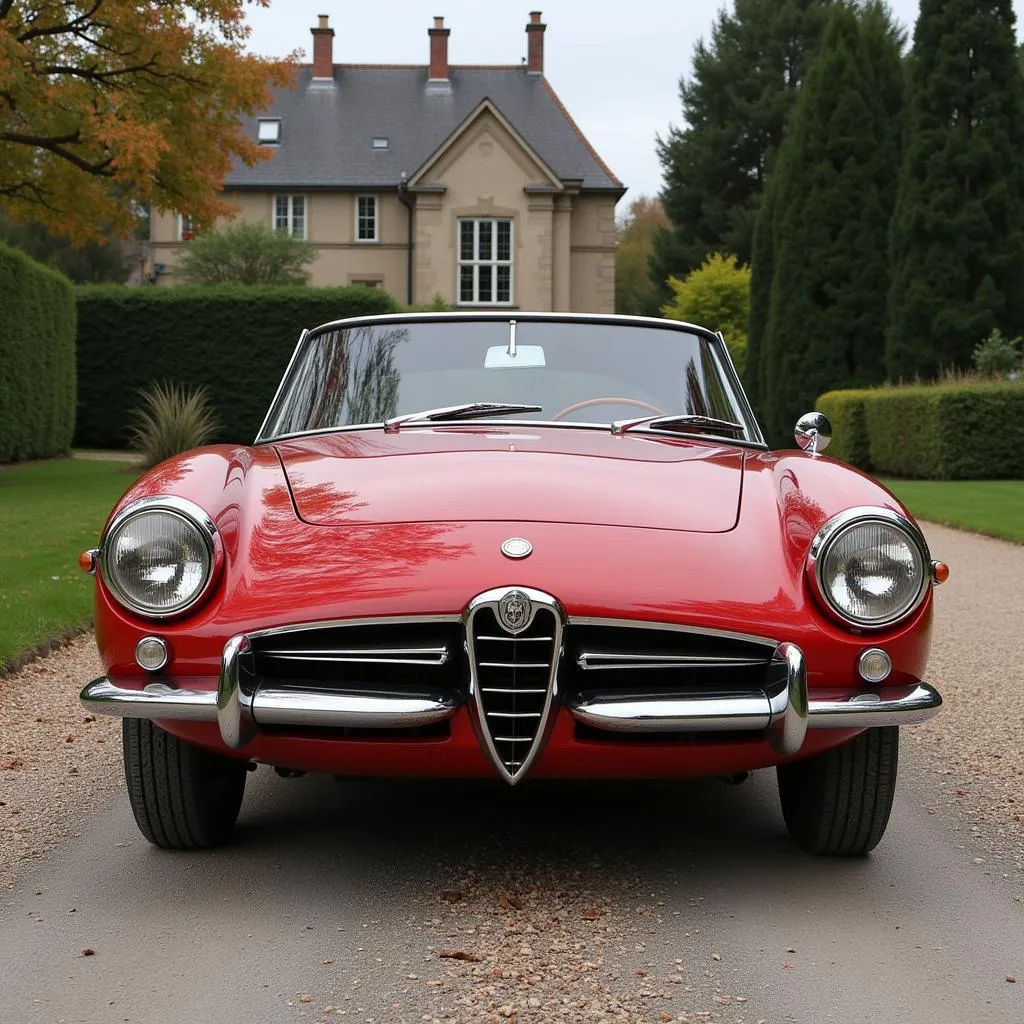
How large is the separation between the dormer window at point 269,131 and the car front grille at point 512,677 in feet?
141

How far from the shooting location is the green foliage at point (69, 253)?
164ft

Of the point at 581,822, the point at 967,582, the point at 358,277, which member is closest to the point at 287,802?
the point at 581,822

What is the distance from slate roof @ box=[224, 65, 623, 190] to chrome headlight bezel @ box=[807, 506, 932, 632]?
132 feet

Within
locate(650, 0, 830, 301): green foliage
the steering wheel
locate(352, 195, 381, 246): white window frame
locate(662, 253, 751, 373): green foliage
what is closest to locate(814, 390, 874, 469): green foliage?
locate(662, 253, 751, 373): green foliage

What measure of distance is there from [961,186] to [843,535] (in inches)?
988

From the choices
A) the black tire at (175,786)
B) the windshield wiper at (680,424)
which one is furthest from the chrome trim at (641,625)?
the windshield wiper at (680,424)

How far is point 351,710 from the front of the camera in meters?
Result: 2.78

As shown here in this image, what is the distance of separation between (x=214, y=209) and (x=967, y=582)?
1228cm

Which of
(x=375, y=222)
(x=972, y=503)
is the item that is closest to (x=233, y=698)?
(x=972, y=503)

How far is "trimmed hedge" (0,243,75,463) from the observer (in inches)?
704

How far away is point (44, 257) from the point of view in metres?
50.7

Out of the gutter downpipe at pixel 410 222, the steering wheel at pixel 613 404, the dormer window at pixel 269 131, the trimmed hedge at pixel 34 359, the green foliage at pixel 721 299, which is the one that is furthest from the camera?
the dormer window at pixel 269 131

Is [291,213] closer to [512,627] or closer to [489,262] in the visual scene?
[489,262]

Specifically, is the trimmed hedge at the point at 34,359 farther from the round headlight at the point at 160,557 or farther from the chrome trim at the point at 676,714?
the chrome trim at the point at 676,714
